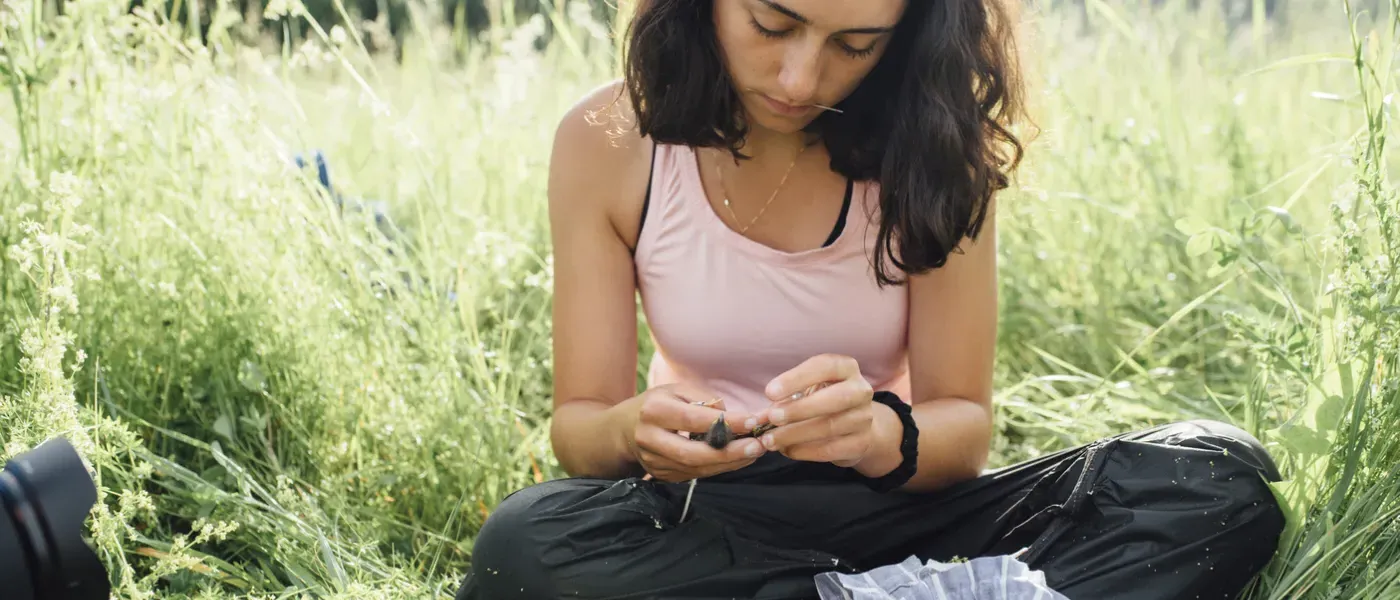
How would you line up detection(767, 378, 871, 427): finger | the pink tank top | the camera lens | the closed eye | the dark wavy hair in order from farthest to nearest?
the pink tank top → the dark wavy hair → the closed eye → detection(767, 378, 871, 427): finger → the camera lens

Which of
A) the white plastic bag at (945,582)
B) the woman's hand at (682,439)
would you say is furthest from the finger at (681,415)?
the white plastic bag at (945,582)

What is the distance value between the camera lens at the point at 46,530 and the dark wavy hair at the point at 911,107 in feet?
3.34

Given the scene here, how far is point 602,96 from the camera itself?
222 cm

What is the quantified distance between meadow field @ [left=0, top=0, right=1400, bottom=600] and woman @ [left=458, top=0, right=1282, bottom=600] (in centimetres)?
18

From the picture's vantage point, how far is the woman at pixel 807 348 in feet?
6.00

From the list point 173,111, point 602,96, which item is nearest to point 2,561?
point 602,96

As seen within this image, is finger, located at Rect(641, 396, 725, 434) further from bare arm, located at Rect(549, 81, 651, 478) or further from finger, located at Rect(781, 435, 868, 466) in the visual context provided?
bare arm, located at Rect(549, 81, 651, 478)

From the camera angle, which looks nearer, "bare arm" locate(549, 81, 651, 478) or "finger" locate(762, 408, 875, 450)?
"finger" locate(762, 408, 875, 450)

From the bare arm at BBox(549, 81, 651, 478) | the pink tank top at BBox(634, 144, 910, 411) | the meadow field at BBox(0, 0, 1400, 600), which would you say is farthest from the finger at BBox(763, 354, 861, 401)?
the meadow field at BBox(0, 0, 1400, 600)

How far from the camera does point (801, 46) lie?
184 centimetres

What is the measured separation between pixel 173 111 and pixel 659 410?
128 centimetres

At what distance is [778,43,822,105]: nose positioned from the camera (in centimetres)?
183

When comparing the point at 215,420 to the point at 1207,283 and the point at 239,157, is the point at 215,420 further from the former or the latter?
the point at 1207,283

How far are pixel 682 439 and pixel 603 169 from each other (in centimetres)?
55
